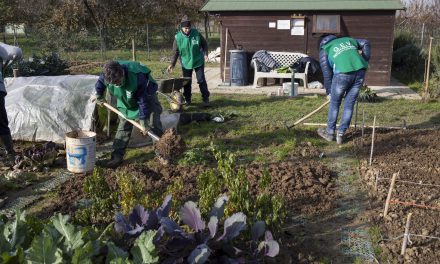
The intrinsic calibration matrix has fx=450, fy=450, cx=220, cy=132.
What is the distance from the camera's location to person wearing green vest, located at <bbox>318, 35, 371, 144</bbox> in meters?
6.16

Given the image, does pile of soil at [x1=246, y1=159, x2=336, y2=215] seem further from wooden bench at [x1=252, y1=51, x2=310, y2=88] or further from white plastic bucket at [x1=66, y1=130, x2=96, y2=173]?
wooden bench at [x1=252, y1=51, x2=310, y2=88]

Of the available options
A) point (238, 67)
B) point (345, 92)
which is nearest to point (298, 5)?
point (238, 67)

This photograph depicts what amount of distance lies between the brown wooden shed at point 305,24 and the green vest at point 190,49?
2.94 metres

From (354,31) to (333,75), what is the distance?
18.2 feet

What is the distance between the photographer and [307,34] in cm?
1180

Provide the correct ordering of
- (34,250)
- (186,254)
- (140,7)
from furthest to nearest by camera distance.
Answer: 1. (140,7)
2. (186,254)
3. (34,250)

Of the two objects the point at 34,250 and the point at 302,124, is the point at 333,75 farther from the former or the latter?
the point at 34,250

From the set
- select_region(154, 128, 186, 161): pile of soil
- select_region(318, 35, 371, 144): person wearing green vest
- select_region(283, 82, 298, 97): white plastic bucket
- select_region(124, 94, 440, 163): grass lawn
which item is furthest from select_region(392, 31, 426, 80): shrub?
select_region(154, 128, 186, 161): pile of soil

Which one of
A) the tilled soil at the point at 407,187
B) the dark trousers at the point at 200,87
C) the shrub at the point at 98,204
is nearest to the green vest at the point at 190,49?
the dark trousers at the point at 200,87

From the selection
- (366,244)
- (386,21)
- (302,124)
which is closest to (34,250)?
(366,244)

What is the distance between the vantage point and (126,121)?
5777 millimetres

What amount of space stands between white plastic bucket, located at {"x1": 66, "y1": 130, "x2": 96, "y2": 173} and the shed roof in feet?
23.3

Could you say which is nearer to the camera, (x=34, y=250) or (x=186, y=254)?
(x=34, y=250)

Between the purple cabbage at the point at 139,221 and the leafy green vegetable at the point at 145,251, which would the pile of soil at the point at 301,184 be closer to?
the purple cabbage at the point at 139,221
